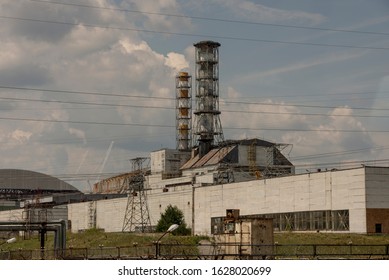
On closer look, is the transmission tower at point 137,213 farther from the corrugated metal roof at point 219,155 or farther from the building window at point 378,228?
the building window at point 378,228

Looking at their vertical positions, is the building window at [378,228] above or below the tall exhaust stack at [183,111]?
below

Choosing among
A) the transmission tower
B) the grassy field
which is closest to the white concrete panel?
the transmission tower

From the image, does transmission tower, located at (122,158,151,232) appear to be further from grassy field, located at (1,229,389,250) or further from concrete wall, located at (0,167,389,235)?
grassy field, located at (1,229,389,250)

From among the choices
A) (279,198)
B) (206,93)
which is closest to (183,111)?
(206,93)

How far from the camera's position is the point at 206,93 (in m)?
86.4

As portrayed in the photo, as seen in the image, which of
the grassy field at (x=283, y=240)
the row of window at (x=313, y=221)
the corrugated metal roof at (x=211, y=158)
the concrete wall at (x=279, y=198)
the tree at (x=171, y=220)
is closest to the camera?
the grassy field at (x=283, y=240)

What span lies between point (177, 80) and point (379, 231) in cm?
4505

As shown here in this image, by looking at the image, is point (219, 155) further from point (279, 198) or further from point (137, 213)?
point (279, 198)

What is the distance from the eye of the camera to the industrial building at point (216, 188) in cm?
5184

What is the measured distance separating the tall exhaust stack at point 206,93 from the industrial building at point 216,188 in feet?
0.39

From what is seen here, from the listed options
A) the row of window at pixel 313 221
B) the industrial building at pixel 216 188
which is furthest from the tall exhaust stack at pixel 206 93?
the row of window at pixel 313 221

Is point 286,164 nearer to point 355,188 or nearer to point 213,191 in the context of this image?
point 213,191

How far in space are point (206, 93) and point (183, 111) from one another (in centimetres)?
603
